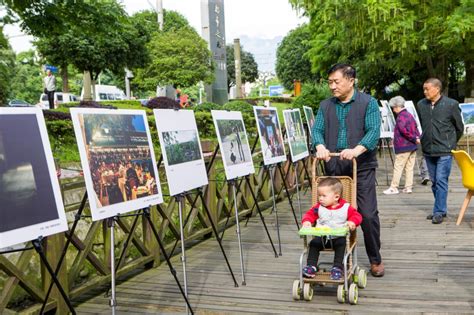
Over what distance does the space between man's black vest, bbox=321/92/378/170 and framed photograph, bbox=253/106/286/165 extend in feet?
5.46

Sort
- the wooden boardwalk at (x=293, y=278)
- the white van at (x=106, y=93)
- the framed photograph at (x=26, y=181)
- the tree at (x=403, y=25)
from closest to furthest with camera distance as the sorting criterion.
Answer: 1. the framed photograph at (x=26, y=181)
2. the wooden boardwalk at (x=293, y=278)
3. the tree at (x=403, y=25)
4. the white van at (x=106, y=93)

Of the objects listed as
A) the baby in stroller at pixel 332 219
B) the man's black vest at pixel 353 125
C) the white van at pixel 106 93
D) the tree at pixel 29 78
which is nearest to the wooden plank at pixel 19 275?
the baby in stroller at pixel 332 219

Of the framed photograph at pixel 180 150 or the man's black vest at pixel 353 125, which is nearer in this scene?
the framed photograph at pixel 180 150

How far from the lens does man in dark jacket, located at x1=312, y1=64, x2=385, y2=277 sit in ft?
17.2

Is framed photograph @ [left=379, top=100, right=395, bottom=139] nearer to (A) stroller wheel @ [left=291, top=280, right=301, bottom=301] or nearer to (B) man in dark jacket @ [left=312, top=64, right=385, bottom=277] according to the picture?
(B) man in dark jacket @ [left=312, top=64, right=385, bottom=277]

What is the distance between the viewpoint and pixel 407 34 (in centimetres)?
1611

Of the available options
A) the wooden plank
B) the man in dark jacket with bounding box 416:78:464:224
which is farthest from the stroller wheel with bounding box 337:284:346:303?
the man in dark jacket with bounding box 416:78:464:224

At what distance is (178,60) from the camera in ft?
112

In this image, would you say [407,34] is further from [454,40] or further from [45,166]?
[45,166]

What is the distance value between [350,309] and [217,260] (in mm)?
2156

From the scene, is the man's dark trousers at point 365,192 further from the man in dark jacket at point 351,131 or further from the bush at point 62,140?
the bush at point 62,140

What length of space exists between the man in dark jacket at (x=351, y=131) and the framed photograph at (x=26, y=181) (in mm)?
2452

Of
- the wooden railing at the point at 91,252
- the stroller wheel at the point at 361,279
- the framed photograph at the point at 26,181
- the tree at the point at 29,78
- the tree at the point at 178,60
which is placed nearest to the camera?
the framed photograph at the point at 26,181

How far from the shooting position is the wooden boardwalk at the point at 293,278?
4898 millimetres
